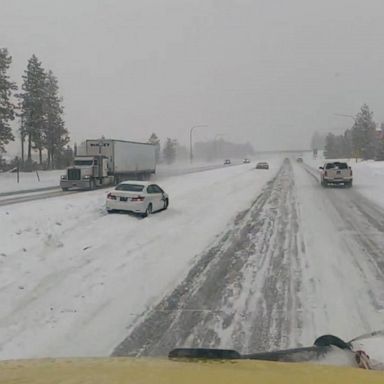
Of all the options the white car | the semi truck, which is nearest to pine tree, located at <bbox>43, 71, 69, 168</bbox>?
the semi truck

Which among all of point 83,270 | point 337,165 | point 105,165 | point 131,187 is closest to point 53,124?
point 105,165

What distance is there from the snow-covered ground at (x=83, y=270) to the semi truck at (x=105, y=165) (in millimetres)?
17699

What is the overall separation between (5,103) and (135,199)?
45.1 metres

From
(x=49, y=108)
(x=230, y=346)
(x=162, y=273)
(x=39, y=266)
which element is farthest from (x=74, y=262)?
(x=49, y=108)

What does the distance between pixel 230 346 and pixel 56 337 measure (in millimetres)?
2170

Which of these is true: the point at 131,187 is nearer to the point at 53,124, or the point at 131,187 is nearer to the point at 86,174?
the point at 86,174

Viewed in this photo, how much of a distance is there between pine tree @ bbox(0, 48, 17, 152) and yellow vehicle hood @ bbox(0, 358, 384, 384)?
197 feet

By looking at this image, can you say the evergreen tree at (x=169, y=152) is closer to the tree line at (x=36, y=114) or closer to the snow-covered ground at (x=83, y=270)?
the tree line at (x=36, y=114)

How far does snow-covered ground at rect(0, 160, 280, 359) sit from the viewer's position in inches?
256

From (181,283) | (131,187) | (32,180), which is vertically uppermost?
(131,187)

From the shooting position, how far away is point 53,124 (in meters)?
75.4

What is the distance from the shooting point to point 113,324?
273 inches

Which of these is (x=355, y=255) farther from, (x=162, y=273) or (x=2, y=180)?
(x=2, y=180)

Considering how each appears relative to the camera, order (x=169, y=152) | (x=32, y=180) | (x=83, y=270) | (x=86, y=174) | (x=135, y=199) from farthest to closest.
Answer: (x=169, y=152)
(x=32, y=180)
(x=86, y=174)
(x=135, y=199)
(x=83, y=270)
